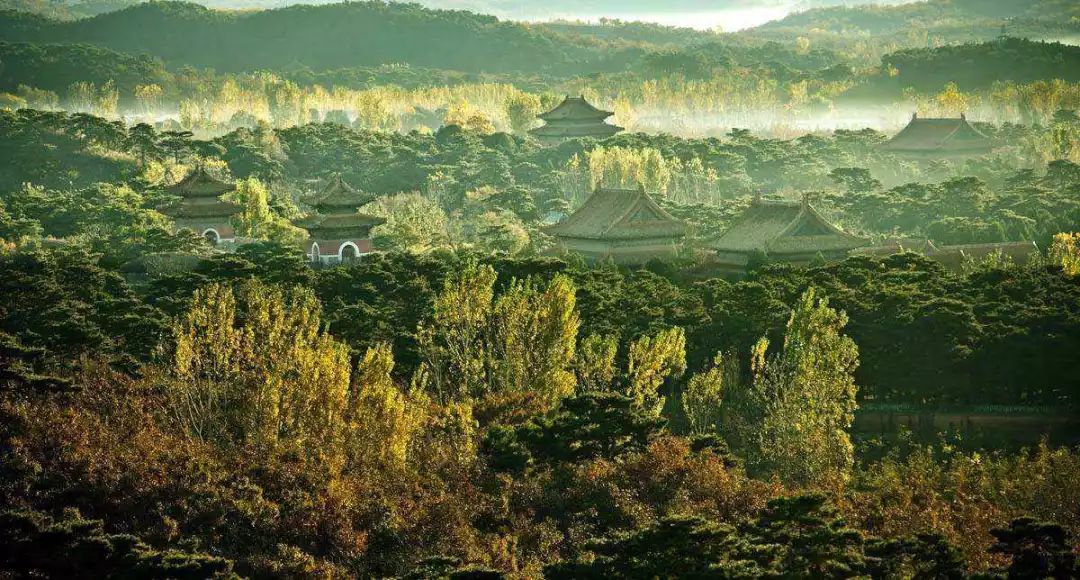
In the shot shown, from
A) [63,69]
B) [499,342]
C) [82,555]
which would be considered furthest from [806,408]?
[63,69]

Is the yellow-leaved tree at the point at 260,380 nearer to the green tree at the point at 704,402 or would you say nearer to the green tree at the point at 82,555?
the green tree at the point at 82,555

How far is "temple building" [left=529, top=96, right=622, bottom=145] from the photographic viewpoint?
142 metres

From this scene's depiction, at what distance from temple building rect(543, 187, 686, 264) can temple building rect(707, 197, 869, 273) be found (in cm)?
373

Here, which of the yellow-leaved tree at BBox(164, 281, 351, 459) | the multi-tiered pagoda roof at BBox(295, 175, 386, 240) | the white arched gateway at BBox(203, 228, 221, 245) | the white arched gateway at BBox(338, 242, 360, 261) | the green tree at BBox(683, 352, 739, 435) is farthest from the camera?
the white arched gateway at BBox(203, 228, 221, 245)

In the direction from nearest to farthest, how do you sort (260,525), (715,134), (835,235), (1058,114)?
(260,525), (835,235), (1058,114), (715,134)

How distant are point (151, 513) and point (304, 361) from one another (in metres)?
6.60

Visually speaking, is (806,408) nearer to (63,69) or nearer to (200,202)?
(200,202)

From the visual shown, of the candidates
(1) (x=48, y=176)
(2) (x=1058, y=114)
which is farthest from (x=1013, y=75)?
(1) (x=48, y=176)

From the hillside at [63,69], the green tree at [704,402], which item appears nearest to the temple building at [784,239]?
the green tree at [704,402]

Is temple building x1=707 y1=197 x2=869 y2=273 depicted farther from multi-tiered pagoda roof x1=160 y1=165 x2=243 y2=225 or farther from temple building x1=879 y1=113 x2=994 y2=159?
temple building x1=879 y1=113 x2=994 y2=159

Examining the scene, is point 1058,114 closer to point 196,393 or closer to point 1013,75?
point 1013,75

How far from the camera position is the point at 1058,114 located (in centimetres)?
14562

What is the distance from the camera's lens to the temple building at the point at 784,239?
70.4 metres

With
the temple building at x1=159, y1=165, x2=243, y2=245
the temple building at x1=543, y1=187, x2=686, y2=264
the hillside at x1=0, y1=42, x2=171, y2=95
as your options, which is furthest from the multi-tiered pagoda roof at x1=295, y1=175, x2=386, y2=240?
the hillside at x1=0, y1=42, x2=171, y2=95
